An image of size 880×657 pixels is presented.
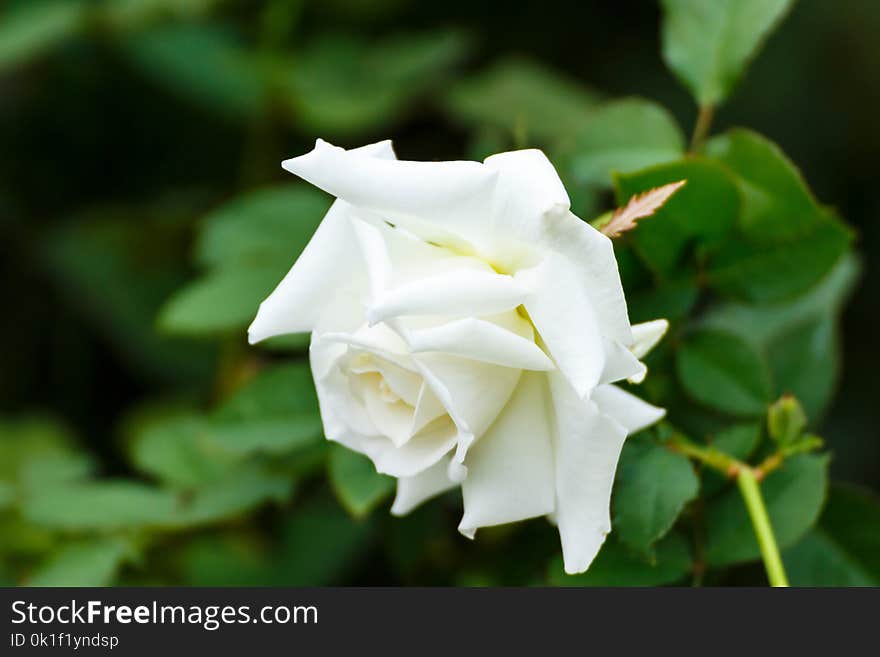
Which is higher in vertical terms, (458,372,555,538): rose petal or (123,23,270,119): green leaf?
(123,23,270,119): green leaf

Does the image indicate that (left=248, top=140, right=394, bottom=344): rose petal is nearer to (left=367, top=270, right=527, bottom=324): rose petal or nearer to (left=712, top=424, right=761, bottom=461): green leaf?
(left=367, top=270, right=527, bottom=324): rose petal

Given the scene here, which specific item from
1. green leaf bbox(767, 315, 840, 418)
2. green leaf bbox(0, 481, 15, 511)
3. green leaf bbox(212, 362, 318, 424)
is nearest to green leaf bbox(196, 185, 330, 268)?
green leaf bbox(212, 362, 318, 424)

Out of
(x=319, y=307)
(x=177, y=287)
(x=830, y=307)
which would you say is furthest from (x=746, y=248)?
(x=177, y=287)

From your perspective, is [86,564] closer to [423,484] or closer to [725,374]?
[423,484]

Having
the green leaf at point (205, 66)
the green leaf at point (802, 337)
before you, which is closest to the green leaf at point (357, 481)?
the green leaf at point (802, 337)

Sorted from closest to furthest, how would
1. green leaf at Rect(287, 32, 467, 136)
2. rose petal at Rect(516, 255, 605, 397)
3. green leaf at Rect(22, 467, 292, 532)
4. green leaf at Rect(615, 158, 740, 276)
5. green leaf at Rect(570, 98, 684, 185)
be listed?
rose petal at Rect(516, 255, 605, 397), green leaf at Rect(615, 158, 740, 276), green leaf at Rect(570, 98, 684, 185), green leaf at Rect(22, 467, 292, 532), green leaf at Rect(287, 32, 467, 136)

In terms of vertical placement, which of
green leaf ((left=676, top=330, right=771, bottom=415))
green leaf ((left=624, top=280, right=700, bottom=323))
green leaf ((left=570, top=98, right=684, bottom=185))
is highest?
green leaf ((left=570, top=98, right=684, bottom=185))

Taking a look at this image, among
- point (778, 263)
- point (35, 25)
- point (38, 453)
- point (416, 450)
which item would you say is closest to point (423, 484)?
point (416, 450)

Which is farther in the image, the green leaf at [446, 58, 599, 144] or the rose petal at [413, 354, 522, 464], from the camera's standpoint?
the green leaf at [446, 58, 599, 144]
